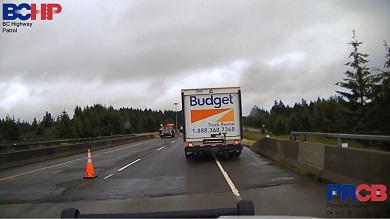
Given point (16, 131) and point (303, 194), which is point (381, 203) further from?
point (16, 131)

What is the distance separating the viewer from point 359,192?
774 cm

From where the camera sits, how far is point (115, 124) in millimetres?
139250

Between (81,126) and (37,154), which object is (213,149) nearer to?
(37,154)

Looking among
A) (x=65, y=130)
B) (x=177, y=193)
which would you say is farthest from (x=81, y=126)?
(x=177, y=193)

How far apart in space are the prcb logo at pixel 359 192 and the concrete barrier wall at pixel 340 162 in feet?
0.39

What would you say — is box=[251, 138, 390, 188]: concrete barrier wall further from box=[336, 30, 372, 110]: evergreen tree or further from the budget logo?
box=[336, 30, 372, 110]: evergreen tree

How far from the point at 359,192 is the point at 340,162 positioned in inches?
64.8

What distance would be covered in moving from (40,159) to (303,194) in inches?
745

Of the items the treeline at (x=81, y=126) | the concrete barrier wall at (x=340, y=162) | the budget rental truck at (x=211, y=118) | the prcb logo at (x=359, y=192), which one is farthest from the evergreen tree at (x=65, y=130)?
the prcb logo at (x=359, y=192)

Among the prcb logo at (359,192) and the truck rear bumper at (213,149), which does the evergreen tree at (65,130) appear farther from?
the prcb logo at (359,192)

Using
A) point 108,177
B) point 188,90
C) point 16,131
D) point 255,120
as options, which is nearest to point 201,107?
point 188,90

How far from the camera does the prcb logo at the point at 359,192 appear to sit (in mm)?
7137

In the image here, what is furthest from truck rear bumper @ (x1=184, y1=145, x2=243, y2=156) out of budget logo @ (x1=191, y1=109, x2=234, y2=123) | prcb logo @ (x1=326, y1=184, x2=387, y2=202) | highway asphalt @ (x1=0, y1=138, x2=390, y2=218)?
prcb logo @ (x1=326, y1=184, x2=387, y2=202)

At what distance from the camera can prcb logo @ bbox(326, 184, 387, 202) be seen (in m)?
7.14
